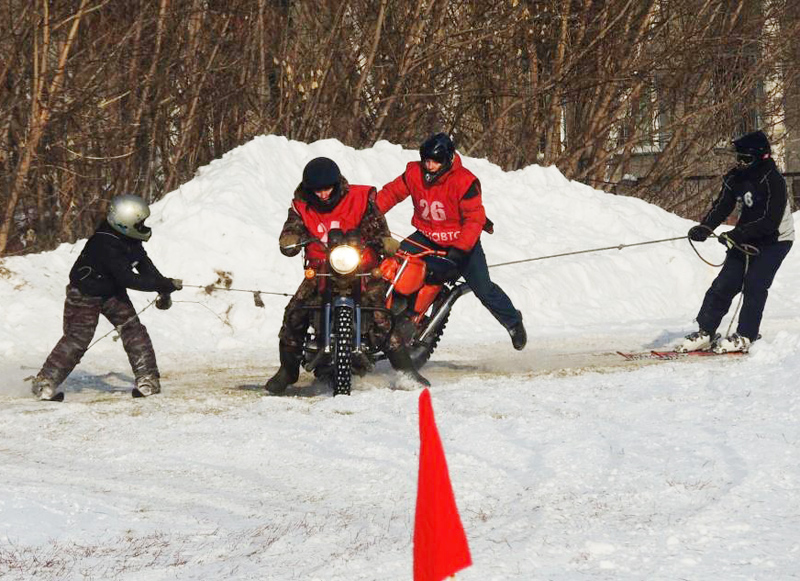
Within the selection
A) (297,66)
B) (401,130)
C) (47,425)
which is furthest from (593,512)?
(401,130)

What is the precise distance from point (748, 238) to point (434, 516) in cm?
802

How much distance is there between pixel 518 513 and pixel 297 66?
14827mm

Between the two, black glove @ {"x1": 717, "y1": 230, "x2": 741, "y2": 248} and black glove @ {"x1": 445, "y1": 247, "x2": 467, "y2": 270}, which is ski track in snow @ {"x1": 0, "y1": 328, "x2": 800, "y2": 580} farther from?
black glove @ {"x1": 717, "y1": 230, "x2": 741, "y2": 248}

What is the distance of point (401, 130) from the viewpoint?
22.2m

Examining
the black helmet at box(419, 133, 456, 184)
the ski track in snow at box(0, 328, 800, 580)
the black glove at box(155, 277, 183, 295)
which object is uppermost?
the black helmet at box(419, 133, 456, 184)

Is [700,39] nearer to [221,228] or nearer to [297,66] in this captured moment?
[297,66]

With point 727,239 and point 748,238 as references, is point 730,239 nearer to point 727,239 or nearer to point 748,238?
point 727,239

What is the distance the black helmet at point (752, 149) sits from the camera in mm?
11250

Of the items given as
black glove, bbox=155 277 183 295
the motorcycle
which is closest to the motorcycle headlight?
the motorcycle

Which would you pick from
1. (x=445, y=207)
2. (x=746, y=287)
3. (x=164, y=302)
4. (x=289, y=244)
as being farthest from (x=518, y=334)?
(x=164, y=302)

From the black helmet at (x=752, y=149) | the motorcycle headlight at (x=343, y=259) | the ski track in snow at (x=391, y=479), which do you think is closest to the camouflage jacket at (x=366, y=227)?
the motorcycle headlight at (x=343, y=259)

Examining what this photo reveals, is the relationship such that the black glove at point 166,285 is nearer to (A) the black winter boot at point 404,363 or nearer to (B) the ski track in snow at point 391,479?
(B) the ski track in snow at point 391,479

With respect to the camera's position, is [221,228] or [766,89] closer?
[221,228]

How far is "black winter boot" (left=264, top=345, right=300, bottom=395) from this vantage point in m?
9.86
